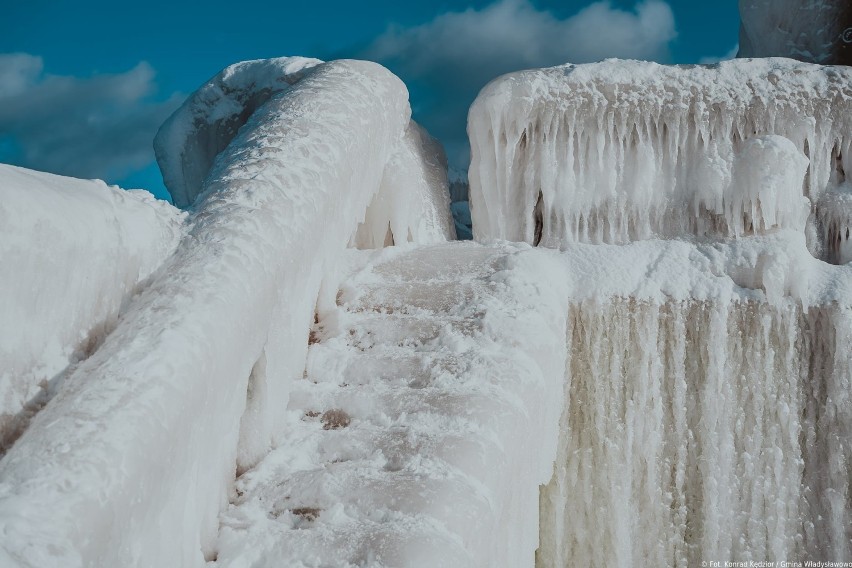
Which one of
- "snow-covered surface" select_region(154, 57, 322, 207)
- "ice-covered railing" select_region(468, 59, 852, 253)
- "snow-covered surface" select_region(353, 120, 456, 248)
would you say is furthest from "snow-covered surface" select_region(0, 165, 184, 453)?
"snow-covered surface" select_region(154, 57, 322, 207)

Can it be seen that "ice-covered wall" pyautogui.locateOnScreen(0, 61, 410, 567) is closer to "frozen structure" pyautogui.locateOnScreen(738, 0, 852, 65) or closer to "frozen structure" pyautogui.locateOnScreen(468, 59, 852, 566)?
"frozen structure" pyautogui.locateOnScreen(468, 59, 852, 566)

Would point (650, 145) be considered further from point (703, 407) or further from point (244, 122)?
point (244, 122)

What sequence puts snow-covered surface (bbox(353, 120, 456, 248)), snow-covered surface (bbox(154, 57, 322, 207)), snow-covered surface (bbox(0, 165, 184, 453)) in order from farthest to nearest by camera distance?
snow-covered surface (bbox(154, 57, 322, 207)) → snow-covered surface (bbox(353, 120, 456, 248)) → snow-covered surface (bbox(0, 165, 184, 453))

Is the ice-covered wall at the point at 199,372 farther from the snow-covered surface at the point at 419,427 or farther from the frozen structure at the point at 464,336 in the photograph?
the snow-covered surface at the point at 419,427

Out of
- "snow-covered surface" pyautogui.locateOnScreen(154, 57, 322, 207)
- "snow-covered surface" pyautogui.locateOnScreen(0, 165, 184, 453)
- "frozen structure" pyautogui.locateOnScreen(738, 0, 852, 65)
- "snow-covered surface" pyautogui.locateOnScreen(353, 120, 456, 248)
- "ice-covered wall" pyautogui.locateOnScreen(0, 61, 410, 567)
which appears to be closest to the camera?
"ice-covered wall" pyautogui.locateOnScreen(0, 61, 410, 567)

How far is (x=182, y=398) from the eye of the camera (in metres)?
2.70

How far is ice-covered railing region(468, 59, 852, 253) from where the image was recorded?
547 cm

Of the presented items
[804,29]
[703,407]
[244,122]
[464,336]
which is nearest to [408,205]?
[464,336]

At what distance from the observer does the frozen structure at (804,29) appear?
8.27 metres

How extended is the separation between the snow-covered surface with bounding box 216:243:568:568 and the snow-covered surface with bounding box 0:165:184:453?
2.60 ft

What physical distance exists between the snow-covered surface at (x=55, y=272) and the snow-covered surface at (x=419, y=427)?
79 cm

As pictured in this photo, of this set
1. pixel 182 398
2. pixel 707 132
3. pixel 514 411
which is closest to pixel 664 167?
pixel 707 132

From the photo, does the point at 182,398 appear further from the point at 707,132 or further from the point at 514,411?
the point at 707,132

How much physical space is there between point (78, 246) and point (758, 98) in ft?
14.2
